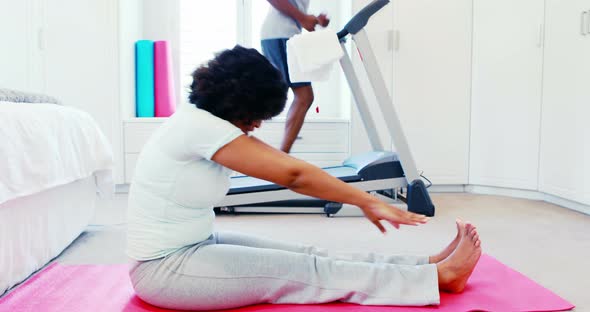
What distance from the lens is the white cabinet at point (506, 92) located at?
333 centimetres

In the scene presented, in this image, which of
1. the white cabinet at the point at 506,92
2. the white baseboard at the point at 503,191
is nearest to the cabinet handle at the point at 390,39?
the white cabinet at the point at 506,92

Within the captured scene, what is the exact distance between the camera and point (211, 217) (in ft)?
4.59

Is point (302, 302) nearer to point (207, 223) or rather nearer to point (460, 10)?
point (207, 223)

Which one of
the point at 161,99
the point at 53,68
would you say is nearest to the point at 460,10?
the point at 161,99

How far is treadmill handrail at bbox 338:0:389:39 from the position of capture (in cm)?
261

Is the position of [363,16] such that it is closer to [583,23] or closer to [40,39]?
[583,23]

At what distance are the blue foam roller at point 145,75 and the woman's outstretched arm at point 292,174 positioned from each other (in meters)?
2.92

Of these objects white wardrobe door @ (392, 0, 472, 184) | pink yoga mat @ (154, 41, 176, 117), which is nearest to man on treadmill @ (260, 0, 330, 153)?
white wardrobe door @ (392, 0, 472, 184)

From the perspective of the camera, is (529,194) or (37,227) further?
(529,194)

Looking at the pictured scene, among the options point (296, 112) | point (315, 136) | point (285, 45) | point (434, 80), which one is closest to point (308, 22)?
point (285, 45)

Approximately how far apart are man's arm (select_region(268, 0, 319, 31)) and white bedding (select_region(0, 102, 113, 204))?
1223 mm

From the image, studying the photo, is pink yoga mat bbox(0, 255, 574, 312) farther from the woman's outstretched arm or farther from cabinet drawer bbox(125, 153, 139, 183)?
cabinet drawer bbox(125, 153, 139, 183)

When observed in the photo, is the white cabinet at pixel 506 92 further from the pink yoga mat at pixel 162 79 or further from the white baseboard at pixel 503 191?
the pink yoga mat at pixel 162 79

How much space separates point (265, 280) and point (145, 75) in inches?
117
